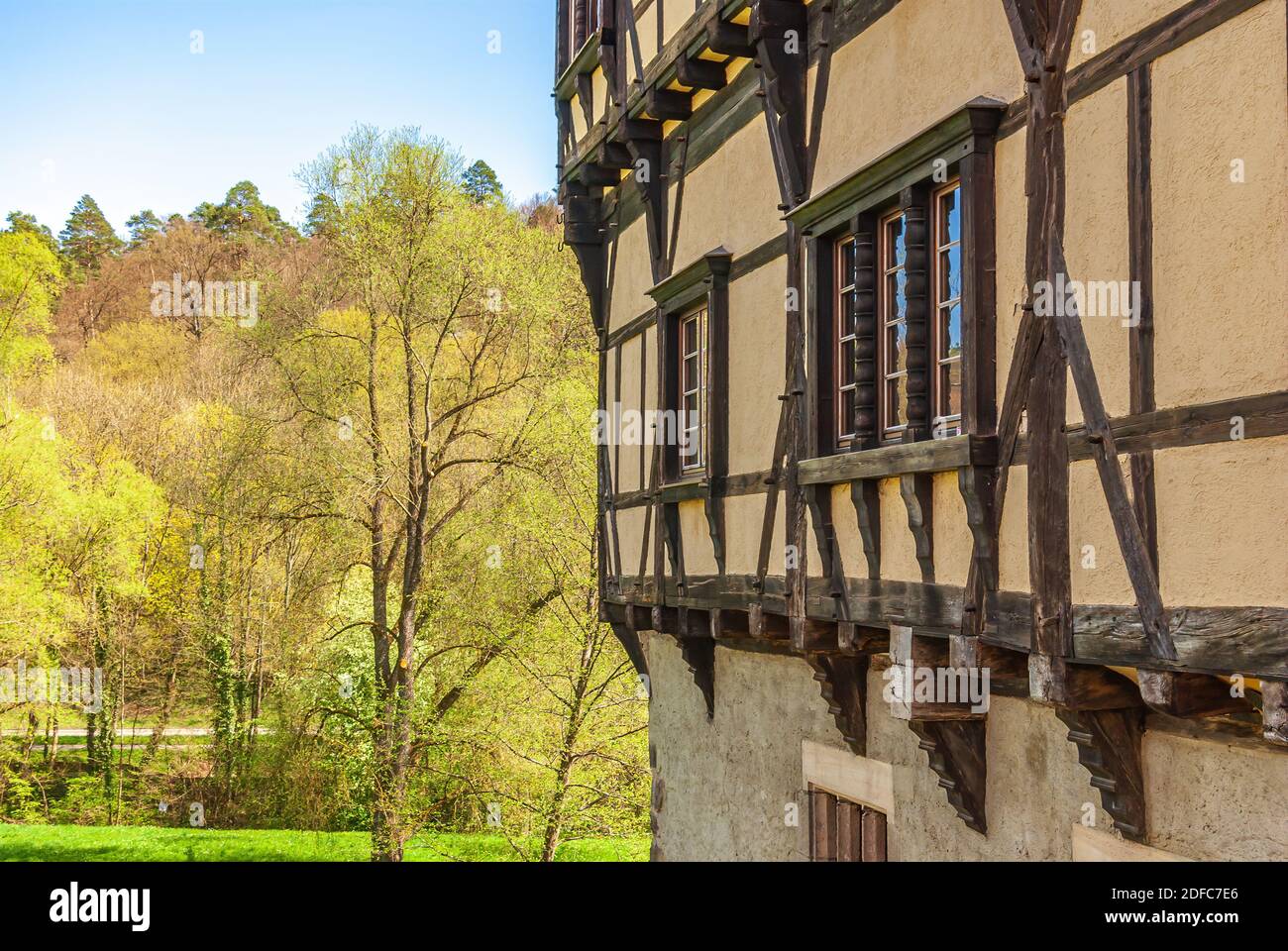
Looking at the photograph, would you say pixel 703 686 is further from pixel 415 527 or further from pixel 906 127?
pixel 415 527

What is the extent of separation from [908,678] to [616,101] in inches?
234

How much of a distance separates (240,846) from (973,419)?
2179cm

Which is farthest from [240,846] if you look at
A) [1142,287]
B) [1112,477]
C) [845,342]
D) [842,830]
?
[1142,287]

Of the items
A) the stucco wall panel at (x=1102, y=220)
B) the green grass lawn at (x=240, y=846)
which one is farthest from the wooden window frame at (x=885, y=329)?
the green grass lawn at (x=240, y=846)

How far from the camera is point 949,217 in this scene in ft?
18.5

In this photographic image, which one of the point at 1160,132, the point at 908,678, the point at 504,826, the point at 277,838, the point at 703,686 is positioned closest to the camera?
the point at 1160,132

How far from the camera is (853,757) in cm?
709

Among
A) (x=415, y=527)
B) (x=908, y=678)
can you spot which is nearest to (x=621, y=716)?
(x=415, y=527)

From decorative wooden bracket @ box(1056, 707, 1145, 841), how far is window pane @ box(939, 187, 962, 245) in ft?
7.15

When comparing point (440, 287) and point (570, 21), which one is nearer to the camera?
point (570, 21)

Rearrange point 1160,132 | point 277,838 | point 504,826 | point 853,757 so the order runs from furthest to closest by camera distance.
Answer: point 277,838
point 504,826
point 853,757
point 1160,132

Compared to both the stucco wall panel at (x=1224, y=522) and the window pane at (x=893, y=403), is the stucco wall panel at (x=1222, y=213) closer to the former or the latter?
the stucco wall panel at (x=1224, y=522)

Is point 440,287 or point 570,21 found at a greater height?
point 570,21

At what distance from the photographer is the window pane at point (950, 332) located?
555 centimetres
